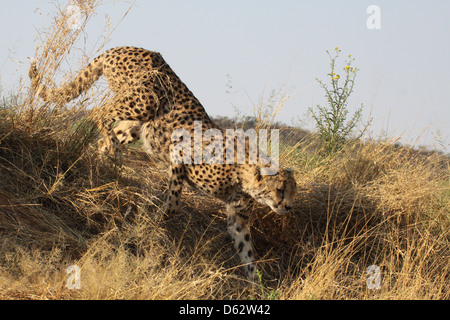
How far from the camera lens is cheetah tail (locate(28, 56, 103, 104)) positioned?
459 centimetres

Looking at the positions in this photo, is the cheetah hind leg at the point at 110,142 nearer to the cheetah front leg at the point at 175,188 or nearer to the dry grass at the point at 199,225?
the dry grass at the point at 199,225

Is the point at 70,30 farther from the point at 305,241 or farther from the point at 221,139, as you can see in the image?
the point at 305,241

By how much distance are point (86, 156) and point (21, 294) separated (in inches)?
65.0

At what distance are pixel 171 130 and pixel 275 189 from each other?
3.37ft

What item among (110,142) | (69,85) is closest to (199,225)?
(110,142)

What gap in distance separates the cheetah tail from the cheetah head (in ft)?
5.59

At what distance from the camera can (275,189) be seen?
423cm

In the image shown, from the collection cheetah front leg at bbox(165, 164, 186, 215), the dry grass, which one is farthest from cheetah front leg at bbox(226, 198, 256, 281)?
cheetah front leg at bbox(165, 164, 186, 215)

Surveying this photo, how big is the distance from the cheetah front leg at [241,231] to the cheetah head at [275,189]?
0.22 m

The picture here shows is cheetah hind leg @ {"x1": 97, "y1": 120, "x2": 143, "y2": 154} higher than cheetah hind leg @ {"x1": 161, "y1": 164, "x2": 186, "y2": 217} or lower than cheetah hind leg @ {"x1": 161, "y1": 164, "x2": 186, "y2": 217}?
higher

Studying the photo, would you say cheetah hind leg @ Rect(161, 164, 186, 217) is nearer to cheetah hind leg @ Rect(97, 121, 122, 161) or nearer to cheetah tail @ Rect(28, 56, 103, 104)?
cheetah hind leg @ Rect(97, 121, 122, 161)

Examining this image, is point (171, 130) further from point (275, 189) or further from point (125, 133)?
point (275, 189)

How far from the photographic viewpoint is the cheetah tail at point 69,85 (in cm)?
459
